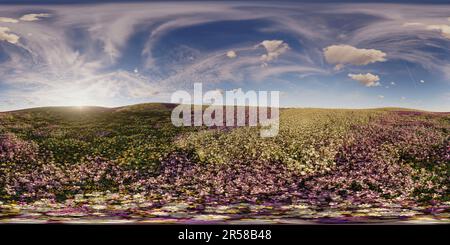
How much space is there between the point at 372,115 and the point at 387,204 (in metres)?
26.7

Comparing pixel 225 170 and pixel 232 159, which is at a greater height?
pixel 232 159

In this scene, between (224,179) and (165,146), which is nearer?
(224,179)

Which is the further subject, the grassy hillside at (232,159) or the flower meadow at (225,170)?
the grassy hillside at (232,159)

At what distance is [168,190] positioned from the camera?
86.1ft

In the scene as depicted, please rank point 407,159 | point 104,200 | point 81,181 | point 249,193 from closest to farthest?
point 104,200
point 249,193
point 81,181
point 407,159

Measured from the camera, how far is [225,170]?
30625 millimetres

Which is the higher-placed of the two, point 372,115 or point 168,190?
point 372,115

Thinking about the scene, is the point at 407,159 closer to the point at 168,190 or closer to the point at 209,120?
the point at 168,190

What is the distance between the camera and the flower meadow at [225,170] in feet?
67.5

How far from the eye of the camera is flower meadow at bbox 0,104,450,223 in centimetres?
2058

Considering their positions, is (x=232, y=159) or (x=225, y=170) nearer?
(x=225, y=170)

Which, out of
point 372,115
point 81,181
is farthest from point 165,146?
point 372,115

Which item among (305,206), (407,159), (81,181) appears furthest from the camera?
(407,159)

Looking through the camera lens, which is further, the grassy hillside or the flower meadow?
the grassy hillside
